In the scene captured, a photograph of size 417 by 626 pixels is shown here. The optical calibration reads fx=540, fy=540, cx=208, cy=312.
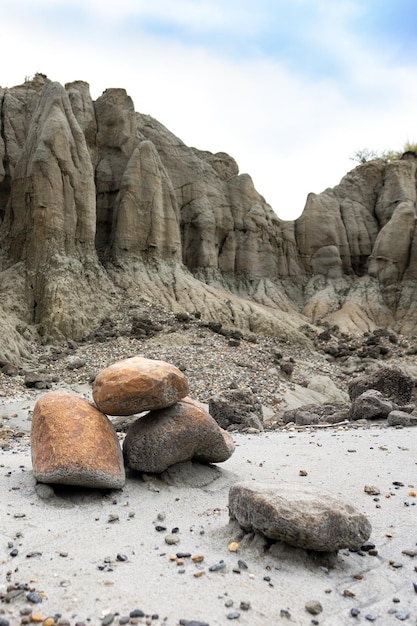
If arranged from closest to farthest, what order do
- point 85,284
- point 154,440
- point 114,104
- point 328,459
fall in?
point 154,440 < point 328,459 < point 85,284 < point 114,104

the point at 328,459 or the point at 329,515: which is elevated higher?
the point at 329,515

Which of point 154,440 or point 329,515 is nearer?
point 329,515

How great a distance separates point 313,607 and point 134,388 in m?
3.15

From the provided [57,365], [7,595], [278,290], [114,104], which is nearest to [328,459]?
[7,595]

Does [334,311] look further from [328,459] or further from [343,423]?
[328,459]

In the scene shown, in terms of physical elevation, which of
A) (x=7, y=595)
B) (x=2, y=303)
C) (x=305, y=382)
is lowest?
(x=305, y=382)

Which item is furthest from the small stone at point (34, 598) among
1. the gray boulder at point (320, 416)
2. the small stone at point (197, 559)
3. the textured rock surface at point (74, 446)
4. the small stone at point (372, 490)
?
the gray boulder at point (320, 416)

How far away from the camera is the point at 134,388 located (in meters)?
6.01

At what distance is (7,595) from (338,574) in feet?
7.65

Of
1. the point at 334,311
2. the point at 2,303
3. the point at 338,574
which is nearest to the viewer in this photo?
the point at 338,574

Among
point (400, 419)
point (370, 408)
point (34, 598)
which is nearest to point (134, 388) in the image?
point (34, 598)

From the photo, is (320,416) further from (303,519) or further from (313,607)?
(313,607)

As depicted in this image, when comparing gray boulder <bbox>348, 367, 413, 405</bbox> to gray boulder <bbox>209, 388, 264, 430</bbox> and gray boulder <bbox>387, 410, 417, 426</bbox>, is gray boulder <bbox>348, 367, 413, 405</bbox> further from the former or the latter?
gray boulder <bbox>209, 388, 264, 430</bbox>

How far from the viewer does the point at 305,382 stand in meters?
16.9
